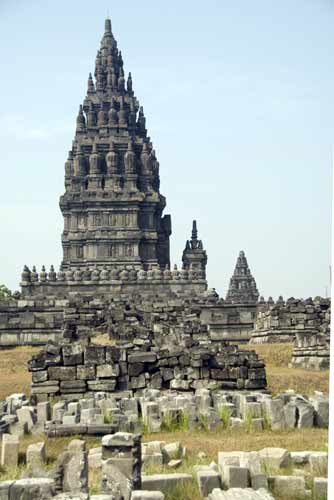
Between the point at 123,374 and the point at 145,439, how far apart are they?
18.5ft

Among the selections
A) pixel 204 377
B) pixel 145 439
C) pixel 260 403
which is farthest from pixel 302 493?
pixel 204 377

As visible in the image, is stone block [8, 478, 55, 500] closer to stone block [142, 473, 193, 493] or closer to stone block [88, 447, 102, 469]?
stone block [142, 473, 193, 493]

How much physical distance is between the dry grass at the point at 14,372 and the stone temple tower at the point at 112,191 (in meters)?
30.9

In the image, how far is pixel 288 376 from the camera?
23.6m

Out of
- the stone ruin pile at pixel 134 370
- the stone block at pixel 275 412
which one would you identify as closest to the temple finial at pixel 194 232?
the stone ruin pile at pixel 134 370

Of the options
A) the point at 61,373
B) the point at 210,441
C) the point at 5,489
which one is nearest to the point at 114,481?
the point at 5,489

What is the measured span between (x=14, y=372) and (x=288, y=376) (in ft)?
27.1

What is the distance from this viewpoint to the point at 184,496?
9578 millimetres

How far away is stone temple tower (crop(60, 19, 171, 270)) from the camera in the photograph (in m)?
70.8

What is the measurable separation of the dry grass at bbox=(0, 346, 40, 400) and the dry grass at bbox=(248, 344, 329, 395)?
552cm

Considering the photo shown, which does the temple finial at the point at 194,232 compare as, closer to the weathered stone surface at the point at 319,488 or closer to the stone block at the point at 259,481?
the stone block at the point at 259,481

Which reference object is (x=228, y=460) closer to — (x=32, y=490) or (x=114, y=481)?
(x=114, y=481)

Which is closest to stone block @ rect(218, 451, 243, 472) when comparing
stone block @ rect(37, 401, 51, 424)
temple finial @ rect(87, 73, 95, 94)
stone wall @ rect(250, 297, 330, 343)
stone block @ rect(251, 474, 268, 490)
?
Answer: stone block @ rect(251, 474, 268, 490)

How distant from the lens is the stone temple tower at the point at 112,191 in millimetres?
70750
